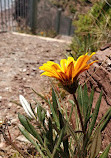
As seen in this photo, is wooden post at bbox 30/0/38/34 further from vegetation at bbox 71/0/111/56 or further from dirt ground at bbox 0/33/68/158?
vegetation at bbox 71/0/111/56

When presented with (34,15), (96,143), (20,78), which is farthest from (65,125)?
(34,15)

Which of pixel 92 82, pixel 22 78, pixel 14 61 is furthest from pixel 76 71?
pixel 14 61

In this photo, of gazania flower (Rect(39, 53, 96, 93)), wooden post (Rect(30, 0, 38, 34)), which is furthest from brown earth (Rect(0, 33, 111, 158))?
wooden post (Rect(30, 0, 38, 34))

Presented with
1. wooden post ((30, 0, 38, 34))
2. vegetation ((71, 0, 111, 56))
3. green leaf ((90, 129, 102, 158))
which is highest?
green leaf ((90, 129, 102, 158))

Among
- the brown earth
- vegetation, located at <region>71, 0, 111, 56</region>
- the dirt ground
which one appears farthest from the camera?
vegetation, located at <region>71, 0, 111, 56</region>

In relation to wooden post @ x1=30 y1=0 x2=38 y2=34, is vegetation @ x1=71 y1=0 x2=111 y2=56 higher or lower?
higher

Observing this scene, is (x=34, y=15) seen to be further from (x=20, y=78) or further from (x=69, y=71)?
(x=69, y=71)

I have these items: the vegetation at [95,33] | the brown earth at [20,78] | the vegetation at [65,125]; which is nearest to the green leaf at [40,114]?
the vegetation at [65,125]
